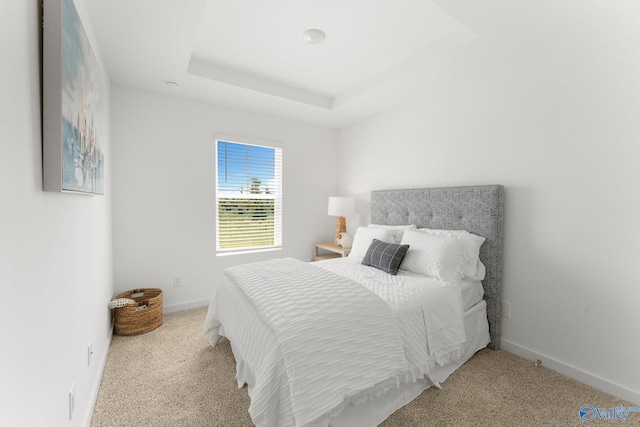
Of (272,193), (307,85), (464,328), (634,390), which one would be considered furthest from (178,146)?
(634,390)

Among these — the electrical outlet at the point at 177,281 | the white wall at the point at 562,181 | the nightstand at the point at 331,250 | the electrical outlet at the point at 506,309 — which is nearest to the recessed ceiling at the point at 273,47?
the white wall at the point at 562,181

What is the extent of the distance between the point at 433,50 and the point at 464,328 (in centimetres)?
221

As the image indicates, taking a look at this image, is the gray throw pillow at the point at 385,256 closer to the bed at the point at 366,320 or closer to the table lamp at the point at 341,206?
the bed at the point at 366,320

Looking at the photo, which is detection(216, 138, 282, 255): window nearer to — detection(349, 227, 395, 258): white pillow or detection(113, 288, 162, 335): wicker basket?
detection(113, 288, 162, 335): wicker basket

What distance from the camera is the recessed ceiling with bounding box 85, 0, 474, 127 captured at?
6.00 ft

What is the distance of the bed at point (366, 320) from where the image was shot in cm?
132

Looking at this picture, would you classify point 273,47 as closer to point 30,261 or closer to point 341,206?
point 341,206

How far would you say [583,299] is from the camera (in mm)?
1955

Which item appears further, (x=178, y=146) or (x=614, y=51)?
(x=178, y=146)

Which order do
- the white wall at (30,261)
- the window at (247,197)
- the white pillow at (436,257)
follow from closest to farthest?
the white wall at (30,261) → the white pillow at (436,257) → the window at (247,197)

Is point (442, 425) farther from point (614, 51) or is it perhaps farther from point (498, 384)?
point (614, 51)

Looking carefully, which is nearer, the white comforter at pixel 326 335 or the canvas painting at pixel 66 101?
the canvas painting at pixel 66 101

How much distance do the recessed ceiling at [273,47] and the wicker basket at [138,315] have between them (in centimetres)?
211

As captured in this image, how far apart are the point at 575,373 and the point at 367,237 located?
1.84m
